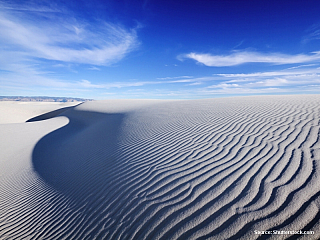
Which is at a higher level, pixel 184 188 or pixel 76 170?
pixel 184 188

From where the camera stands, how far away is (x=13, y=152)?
799cm

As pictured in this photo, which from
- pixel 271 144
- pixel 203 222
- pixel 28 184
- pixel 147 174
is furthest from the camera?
pixel 28 184

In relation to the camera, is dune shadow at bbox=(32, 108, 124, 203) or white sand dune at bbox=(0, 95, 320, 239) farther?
dune shadow at bbox=(32, 108, 124, 203)

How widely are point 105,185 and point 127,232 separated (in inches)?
55.7

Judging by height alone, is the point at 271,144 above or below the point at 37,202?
above

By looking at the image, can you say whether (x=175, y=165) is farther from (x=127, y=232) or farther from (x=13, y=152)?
(x=13, y=152)

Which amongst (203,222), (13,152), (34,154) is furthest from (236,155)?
(13,152)

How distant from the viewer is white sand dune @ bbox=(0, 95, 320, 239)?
2.19 meters

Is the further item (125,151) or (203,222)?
(125,151)

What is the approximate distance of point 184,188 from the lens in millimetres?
2867

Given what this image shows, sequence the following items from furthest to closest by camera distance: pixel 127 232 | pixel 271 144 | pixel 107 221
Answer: pixel 271 144, pixel 107 221, pixel 127 232

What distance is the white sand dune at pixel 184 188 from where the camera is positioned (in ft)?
7.18

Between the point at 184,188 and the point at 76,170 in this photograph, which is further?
the point at 76,170

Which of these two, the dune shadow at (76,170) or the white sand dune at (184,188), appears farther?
the dune shadow at (76,170)
